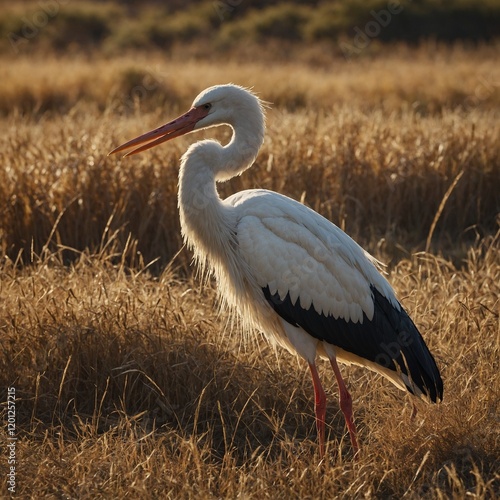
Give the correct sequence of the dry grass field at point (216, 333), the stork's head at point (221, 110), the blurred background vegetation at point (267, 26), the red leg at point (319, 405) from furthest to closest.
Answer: the blurred background vegetation at point (267, 26), the stork's head at point (221, 110), the red leg at point (319, 405), the dry grass field at point (216, 333)

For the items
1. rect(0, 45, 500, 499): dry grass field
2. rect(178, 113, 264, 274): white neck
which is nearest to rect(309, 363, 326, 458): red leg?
rect(0, 45, 500, 499): dry grass field

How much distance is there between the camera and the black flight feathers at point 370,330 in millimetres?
4207

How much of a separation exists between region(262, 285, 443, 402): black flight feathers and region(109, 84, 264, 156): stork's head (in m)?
0.92

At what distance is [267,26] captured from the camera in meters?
21.2

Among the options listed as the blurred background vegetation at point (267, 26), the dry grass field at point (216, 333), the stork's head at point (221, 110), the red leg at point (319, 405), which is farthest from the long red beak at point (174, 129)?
the blurred background vegetation at point (267, 26)

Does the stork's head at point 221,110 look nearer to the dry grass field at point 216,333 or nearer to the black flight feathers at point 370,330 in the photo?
the black flight feathers at point 370,330

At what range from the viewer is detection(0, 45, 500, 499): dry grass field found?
371 centimetres

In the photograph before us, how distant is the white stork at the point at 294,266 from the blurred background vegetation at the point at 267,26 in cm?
1495

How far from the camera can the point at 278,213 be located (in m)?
4.21

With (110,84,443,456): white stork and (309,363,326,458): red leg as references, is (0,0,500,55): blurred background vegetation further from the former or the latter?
(309,363,326,458): red leg

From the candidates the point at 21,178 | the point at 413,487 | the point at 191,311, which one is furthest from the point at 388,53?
the point at 413,487

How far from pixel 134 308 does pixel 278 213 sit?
1101 mm

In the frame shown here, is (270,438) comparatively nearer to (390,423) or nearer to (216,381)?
(216,381)

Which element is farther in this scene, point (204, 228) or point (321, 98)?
point (321, 98)
